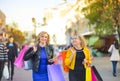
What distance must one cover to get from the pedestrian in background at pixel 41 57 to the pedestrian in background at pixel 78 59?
0.49 metres

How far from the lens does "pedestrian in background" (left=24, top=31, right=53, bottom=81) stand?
26.0 feet

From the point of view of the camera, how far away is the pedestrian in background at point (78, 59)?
27.1 ft

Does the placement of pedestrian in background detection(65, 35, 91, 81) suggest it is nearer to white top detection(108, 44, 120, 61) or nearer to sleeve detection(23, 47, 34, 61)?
sleeve detection(23, 47, 34, 61)

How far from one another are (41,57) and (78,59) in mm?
806

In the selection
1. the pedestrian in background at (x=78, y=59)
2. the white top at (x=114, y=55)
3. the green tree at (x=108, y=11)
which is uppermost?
the green tree at (x=108, y=11)

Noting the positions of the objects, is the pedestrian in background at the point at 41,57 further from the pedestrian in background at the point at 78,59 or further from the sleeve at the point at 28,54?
the pedestrian in background at the point at 78,59

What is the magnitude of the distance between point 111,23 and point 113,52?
8.98m

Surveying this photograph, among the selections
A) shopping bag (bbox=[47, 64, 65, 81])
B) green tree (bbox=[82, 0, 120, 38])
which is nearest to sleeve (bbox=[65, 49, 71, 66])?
shopping bag (bbox=[47, 64, 65, 81])

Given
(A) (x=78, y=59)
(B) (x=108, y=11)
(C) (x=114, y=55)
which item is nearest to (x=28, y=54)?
(A) (x=78, y=59)

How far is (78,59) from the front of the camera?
8.28 meters

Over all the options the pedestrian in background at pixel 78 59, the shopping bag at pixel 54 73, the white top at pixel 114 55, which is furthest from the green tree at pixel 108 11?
the shopping bag at pixel 54 73

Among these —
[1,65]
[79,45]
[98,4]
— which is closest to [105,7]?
[98,4]

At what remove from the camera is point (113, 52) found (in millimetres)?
18594

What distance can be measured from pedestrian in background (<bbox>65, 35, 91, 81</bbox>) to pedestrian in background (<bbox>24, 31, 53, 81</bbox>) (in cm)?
49
